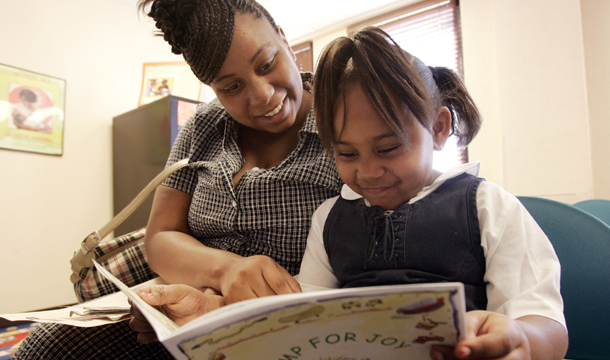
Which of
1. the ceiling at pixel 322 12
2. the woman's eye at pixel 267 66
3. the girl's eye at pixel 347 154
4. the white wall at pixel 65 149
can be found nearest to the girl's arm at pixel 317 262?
the girl's eye at pixel 347 154

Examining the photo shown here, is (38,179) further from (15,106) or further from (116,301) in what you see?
(116,301)

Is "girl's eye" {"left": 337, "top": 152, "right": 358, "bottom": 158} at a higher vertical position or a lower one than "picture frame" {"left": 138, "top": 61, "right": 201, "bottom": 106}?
lower

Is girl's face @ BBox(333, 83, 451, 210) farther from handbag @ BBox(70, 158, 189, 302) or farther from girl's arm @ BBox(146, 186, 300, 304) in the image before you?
handbag @ BBox(70, 158, 189, 302)

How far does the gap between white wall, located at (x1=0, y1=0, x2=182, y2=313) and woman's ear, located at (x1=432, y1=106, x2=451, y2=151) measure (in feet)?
9.87

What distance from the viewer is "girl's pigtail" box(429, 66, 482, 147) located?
815 millimetres

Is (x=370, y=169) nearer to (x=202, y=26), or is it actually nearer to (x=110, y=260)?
(x=202, y=26)

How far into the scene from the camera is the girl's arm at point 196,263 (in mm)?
710

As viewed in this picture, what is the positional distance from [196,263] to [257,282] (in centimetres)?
23

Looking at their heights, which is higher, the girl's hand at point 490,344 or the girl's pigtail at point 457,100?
the girl's pigtail at point 457,100

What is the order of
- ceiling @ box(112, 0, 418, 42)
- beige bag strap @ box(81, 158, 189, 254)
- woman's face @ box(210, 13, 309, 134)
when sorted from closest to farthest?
1. woman's face @ box(210, 13, 309, 134)
2. beige bag strap @ box(81, 158, 189, 254)
3. ceiling @ box(112, 0, 418, 42)

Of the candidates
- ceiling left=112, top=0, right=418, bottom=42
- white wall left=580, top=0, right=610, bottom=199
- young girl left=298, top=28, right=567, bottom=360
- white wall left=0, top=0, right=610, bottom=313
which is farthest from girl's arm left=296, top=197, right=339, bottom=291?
ceiling left=112, top=0, right=418, bottom=42

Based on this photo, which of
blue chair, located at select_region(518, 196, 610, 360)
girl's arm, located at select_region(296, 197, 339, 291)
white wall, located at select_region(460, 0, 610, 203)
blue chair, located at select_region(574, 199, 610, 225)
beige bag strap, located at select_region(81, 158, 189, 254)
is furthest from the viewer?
white wall, located at select_region(460, 0, 610, 203)

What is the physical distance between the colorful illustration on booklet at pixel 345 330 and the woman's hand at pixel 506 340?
16 mm

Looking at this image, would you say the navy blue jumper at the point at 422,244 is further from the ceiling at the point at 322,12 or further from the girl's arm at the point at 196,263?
the ceiling at the point at 322,12
